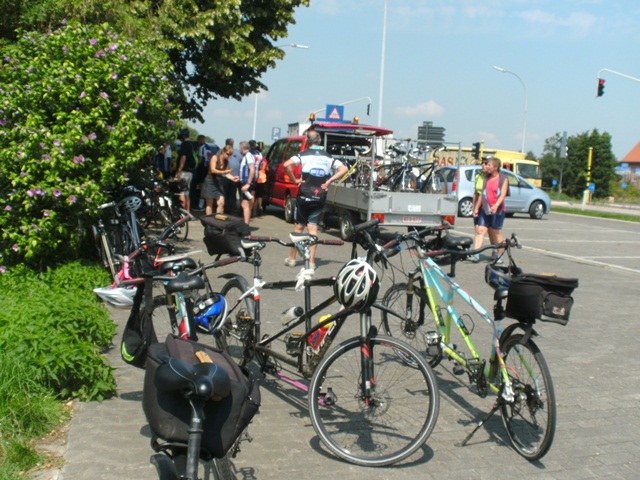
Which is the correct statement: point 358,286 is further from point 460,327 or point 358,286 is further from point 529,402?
point 529,402

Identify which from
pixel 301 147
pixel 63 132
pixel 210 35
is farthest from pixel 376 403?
pixel 301 147

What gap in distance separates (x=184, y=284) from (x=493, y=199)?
355 inches

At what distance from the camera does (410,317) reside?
611 centimetres

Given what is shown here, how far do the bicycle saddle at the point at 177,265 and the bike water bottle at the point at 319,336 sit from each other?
984 mm

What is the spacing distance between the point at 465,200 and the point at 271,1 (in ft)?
35.3

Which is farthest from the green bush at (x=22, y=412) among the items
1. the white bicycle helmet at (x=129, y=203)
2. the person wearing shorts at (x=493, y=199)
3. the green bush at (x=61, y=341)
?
the person wearing shorts at (x=493, y=199)

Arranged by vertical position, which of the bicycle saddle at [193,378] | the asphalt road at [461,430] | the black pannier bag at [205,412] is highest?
the bicycle saddle at [193,378]

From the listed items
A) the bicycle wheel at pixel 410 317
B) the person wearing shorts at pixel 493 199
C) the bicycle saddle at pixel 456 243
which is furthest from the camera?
the person wearing shorts at pixel 493 199

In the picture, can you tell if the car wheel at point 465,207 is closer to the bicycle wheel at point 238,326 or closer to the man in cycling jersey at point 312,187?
the man in cycling jersey at point 312,187

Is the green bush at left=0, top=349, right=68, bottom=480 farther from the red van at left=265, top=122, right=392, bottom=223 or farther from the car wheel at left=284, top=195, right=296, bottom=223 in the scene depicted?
the car wheel at left=284, top=195, right=296, bottom=223

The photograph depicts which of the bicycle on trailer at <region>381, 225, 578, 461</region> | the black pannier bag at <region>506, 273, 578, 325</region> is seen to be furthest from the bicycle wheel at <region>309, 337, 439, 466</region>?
the black pannier bag at <region>506, 273, 578, 325</region>

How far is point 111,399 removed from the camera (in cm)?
514

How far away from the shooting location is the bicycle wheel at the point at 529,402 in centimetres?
426

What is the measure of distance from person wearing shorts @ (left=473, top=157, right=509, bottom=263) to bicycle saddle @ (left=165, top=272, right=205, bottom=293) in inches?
349
